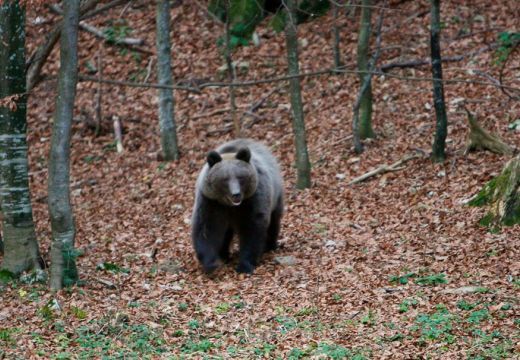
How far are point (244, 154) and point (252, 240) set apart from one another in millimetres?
1189

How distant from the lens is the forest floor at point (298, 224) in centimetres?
745

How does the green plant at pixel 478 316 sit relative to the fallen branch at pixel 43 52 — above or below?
below

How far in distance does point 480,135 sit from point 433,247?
13.2 ft

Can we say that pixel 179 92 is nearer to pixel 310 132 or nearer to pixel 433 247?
pixel 310 132

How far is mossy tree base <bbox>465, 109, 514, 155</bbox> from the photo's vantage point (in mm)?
13234

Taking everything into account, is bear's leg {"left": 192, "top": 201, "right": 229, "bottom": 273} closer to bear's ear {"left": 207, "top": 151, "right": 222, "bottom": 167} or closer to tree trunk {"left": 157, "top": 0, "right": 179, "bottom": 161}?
bear's ear {"left": 207, "top": 151, "right": 222, "bottom": 167}

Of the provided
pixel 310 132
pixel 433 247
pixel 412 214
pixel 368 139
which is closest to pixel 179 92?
pixel 310 132

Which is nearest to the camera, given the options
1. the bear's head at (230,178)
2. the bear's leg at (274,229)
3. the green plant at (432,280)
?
the green plant at (432,280)

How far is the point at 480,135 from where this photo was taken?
13.5 meters

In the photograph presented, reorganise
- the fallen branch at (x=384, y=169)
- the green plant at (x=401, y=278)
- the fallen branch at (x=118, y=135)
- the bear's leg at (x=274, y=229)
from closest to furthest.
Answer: the green plant at (x=401, y=278) → the bear's leg at (x=274, y=229) → the fallen branch at (x=384, y=169) → the fallen branch at (x=118, y=135)

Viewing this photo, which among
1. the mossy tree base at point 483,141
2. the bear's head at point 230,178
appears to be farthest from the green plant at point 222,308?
the mossy tree base at point 483,141

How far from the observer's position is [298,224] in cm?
1259

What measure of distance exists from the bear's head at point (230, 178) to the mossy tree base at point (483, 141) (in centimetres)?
479

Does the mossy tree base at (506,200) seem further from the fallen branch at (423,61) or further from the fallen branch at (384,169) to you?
the fallen branch at (423,61)
